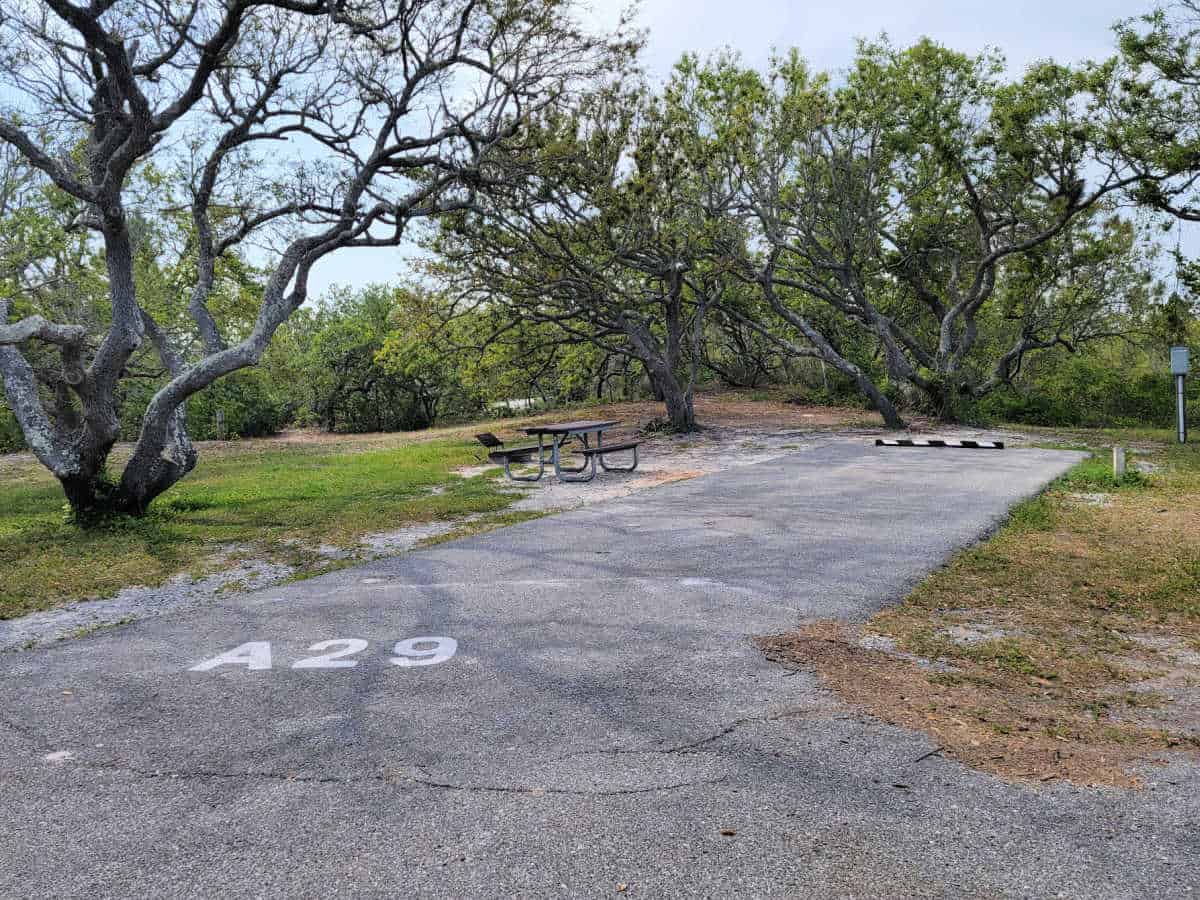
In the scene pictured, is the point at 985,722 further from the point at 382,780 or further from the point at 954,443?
the point at 954,443

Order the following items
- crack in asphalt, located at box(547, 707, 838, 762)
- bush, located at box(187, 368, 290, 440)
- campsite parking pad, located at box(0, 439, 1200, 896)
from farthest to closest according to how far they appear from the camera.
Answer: bush, located at box(187, 368, 290, 440) → crack in asphalt, located at box(547, 707, 838, 762) → campsite parking pad, located at box(0, 439, 1200, 896)

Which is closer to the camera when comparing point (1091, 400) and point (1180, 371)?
point (1180, 371)

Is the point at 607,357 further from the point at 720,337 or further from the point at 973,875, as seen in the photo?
the point at 973,875

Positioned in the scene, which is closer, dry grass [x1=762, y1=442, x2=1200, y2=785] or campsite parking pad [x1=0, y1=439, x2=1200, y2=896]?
campsite parking pad [x1=0, y1=439, x2=1200, y2=896]

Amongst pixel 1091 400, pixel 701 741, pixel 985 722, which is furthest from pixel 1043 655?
pixel 1091 400

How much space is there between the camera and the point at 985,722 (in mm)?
3484

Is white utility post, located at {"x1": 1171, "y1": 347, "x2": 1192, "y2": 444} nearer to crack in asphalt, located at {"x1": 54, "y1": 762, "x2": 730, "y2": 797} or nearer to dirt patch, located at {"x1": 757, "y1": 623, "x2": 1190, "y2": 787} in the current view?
dirt patch, located at {"x1": 757, "y1": 623, "x2": 1190, "y2": 787}

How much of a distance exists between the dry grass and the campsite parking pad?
0.63 ft

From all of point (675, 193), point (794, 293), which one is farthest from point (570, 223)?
point (794, 293)

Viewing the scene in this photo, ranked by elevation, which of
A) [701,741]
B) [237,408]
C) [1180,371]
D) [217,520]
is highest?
[237,408]

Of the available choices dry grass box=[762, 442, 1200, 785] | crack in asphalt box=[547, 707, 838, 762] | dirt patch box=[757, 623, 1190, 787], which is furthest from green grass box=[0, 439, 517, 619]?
dry grass box=[762, 442, 1200, 785]

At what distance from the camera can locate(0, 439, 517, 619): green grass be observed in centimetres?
691

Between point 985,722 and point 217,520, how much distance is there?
8357mm

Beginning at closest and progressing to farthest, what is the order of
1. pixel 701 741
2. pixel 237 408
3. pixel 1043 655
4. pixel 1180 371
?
1. pixel 701 741
2. pixel 1043 655
3. pixel 1180 371
4. pixel 237 408
